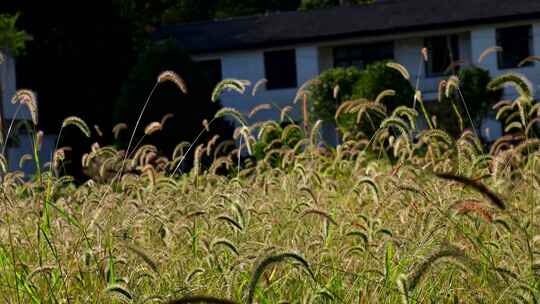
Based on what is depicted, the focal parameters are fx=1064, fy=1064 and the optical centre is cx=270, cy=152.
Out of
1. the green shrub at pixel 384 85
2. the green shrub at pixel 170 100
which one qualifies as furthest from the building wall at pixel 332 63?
the green shrub at pixel 170 100

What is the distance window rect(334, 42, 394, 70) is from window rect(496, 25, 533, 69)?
3.49 m

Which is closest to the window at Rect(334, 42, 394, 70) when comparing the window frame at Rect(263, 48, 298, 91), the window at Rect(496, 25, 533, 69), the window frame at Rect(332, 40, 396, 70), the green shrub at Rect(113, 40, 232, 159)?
the window frame at Rect(332, 40, 396, 70)

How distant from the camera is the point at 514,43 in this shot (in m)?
32.2

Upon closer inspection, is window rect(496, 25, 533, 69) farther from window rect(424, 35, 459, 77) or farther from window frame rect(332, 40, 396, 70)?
window frame rect(332, 40, 396, 70)

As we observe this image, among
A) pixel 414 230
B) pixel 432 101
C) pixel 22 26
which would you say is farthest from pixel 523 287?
pixel 22 26

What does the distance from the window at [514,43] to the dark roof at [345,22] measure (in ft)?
2.22

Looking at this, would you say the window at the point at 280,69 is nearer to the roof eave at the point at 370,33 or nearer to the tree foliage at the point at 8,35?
the roof eave at the point at 370,33

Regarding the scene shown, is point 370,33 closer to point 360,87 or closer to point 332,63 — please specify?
point 332,63

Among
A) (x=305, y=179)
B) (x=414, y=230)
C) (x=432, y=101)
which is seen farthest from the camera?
(x=432, y=101)

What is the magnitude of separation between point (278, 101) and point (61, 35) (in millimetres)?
7204

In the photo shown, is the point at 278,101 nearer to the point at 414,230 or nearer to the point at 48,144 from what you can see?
the point at 48,144

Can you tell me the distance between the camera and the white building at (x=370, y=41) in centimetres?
3206

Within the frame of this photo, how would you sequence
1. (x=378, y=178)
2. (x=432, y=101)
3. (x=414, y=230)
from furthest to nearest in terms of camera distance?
(x=432, y=101)
(x=378, y=178)
(x=414, y=230)

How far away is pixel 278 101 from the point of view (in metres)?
34.6
